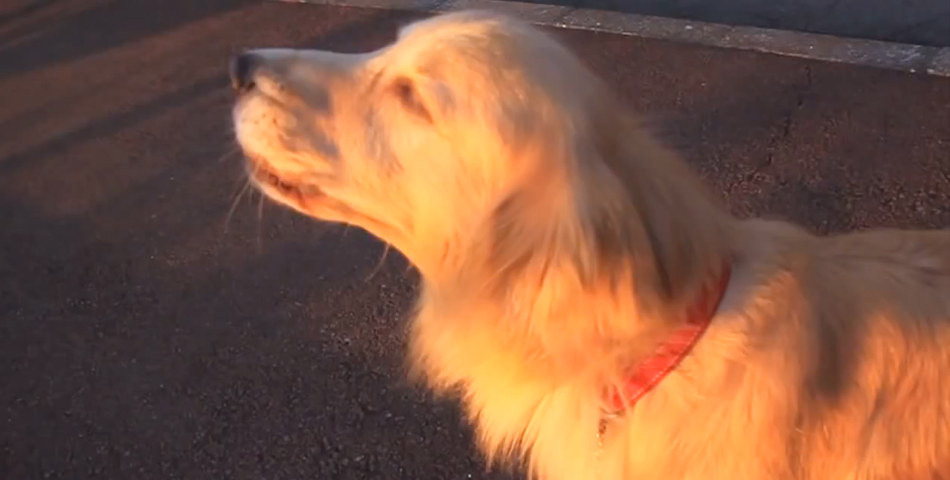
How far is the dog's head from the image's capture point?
2.09 metres

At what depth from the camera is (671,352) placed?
2258mm

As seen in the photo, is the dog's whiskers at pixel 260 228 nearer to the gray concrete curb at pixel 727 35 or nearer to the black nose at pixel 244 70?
the gray concrete curb at pixel 727 35

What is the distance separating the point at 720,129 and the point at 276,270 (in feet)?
7.51

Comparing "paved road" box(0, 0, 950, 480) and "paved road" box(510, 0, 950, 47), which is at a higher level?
"paved road" box(510, 0, 950, 47)

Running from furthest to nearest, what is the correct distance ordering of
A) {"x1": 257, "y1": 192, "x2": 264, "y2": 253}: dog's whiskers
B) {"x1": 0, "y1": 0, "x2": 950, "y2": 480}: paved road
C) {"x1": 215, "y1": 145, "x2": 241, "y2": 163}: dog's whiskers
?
{"x1": 215, "y1": 145, "x2": 241, "y2": 163}: dog's whiskers → {"x1": 257, "y1": 192, "x2": 264, "y2": 253}: dog's whiskers → {"x1": 0, "y1": 0, "x2": 950, "y2": 480}: paved road

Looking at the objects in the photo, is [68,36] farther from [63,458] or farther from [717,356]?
[717,356]

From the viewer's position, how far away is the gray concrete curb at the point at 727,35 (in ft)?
18.2

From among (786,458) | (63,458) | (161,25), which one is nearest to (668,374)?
(786,458)

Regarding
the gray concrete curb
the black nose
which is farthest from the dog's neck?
the gray concrete curb

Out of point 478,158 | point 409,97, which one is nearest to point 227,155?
point 409,97

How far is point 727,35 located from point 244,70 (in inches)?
164

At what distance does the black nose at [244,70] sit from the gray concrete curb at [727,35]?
11.9 feet

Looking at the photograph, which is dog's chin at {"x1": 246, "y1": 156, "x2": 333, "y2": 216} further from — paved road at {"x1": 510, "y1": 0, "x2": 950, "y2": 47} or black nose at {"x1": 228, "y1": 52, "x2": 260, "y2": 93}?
paved road at {"x1": 510, "y1": 0, "x2": 950, "y2": 47}

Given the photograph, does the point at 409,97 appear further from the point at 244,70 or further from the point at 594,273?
the point at 594,273
